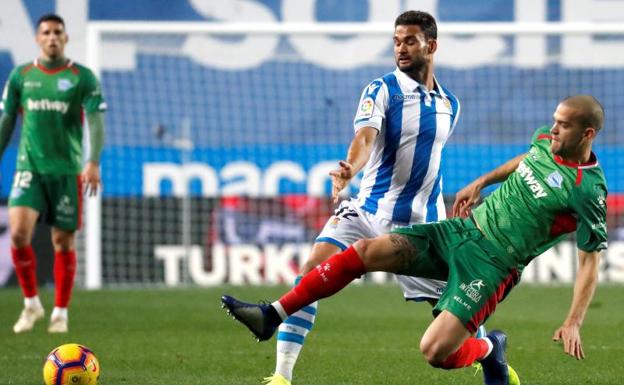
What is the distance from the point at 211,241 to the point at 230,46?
622cm

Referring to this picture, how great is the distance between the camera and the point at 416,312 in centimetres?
1198

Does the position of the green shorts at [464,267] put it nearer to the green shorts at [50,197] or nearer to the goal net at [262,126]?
the green shorts at [50,197]

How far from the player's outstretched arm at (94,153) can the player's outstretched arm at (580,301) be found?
4.70m

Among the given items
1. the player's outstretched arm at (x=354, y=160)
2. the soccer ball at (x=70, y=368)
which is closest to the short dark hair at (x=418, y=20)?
the player's outstretched arm at (x=354, y=160)

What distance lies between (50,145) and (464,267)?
4.83 m

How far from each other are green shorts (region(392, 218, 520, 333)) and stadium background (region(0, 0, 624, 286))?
9.70 metres

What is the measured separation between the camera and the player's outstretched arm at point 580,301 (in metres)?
5.58

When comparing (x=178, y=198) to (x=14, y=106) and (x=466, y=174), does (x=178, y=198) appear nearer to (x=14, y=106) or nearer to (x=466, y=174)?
(x=466, y=174)

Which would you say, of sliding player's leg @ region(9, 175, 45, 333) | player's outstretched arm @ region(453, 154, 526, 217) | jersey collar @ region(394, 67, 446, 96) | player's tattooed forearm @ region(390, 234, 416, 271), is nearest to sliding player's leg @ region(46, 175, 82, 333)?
sliding player's leg @ region(9, 175, 45, 333)

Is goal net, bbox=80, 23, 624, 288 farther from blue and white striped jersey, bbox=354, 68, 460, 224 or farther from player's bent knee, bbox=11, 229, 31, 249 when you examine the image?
blue and white striped jersey, bbox=354, 68, 460, 224

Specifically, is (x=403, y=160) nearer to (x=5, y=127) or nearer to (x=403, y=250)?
(x=403, y=250)

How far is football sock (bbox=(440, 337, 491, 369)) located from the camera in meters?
6.14

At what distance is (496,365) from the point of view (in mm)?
6527

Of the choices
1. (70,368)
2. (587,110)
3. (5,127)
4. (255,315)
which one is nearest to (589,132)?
(587,110)
